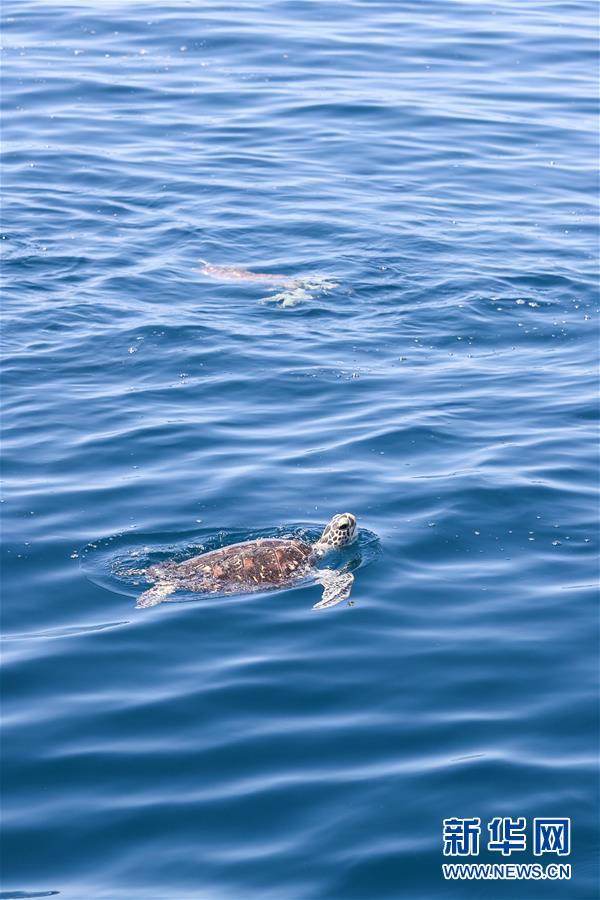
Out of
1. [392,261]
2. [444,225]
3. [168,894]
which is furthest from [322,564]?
[444,225]

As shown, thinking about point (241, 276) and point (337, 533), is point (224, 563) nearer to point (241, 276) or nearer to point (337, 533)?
point (337, 533)

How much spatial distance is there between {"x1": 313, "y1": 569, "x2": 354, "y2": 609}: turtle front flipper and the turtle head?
30 cm

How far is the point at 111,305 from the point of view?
23531 millimetres

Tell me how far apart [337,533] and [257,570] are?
1.08 metres

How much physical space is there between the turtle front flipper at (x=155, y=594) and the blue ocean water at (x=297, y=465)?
0.60ft

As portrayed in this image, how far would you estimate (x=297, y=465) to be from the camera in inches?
720

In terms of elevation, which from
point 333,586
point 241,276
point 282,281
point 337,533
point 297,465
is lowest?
point 333,586

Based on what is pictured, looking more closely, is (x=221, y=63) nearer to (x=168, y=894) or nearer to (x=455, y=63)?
(x=455, y=63)

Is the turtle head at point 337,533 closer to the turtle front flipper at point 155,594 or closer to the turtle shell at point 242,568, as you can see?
the turtle shell at point 242,568

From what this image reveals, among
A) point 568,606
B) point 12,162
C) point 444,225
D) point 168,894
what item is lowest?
point 168,894

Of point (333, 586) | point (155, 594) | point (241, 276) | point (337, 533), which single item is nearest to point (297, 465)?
point (337, 533)

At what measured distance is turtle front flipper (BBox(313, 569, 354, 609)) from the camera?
15148mm

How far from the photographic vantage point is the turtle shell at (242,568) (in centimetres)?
1529

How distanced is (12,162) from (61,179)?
1.84 meters
